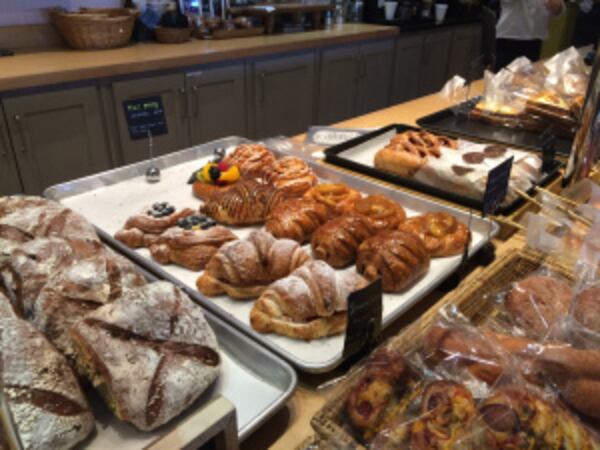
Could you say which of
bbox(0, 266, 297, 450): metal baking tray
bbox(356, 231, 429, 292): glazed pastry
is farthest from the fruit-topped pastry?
bbox(0, 266, 297, 450): metal baking tray

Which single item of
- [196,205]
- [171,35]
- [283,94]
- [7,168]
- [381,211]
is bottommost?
[7,168]

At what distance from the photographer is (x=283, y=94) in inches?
148

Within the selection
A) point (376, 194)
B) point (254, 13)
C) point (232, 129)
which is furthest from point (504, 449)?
point (254, 13)

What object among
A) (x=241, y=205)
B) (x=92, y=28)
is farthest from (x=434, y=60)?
(x=241, y=205)

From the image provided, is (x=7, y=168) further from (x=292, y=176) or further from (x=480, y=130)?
(x=480, y=130)

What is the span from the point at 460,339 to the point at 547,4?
12.5ft

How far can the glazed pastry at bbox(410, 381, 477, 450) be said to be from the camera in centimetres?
63

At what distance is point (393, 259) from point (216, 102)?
255 cm

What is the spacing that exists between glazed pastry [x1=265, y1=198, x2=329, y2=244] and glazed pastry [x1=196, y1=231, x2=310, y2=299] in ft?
0.55

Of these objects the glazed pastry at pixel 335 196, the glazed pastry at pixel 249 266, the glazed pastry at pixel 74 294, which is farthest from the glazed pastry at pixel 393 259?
the glazed pastry at pixel 74 294

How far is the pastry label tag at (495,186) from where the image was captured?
1.14 m

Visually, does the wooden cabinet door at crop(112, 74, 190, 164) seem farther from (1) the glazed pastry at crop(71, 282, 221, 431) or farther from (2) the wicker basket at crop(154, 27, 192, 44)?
(1) the glazed pastry at crop(71, 282, 221, 431)

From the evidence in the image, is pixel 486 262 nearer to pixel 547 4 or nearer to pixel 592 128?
pixel 592 128

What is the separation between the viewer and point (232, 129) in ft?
11.6
